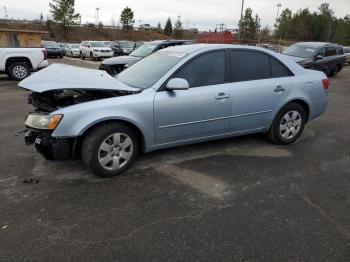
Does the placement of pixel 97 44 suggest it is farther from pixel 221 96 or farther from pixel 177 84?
pixel 177 84

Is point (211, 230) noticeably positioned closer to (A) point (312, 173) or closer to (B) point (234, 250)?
(B) point (234, 250)

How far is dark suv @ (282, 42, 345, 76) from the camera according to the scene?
14.5 m

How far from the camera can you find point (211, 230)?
3.05 meters

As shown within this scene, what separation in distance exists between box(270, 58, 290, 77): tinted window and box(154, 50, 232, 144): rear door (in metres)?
0.92

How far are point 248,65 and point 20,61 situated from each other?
1046 cm

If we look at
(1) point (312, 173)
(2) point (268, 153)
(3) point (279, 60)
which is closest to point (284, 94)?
(3) point (279, 60)

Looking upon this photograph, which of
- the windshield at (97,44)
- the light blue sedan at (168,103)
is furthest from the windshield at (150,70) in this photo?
the windshield at (97,44)

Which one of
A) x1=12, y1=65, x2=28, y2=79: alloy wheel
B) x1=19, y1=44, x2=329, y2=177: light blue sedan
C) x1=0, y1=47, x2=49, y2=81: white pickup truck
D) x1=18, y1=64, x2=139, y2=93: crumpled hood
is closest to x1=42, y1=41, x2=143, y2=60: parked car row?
x1=0, y1=47, x2=49, y2=81: white pickup truck

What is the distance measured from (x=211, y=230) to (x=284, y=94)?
2.91 m

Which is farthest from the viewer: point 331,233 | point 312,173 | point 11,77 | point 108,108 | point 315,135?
point 11,77

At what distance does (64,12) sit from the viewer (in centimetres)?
5388

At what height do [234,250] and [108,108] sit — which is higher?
[108,108]

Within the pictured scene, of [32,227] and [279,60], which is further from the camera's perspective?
[279,60]

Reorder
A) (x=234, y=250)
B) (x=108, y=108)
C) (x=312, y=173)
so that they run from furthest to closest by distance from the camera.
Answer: (x=312, y=173)
(x=108, y=108)
(x=234, y=250)
